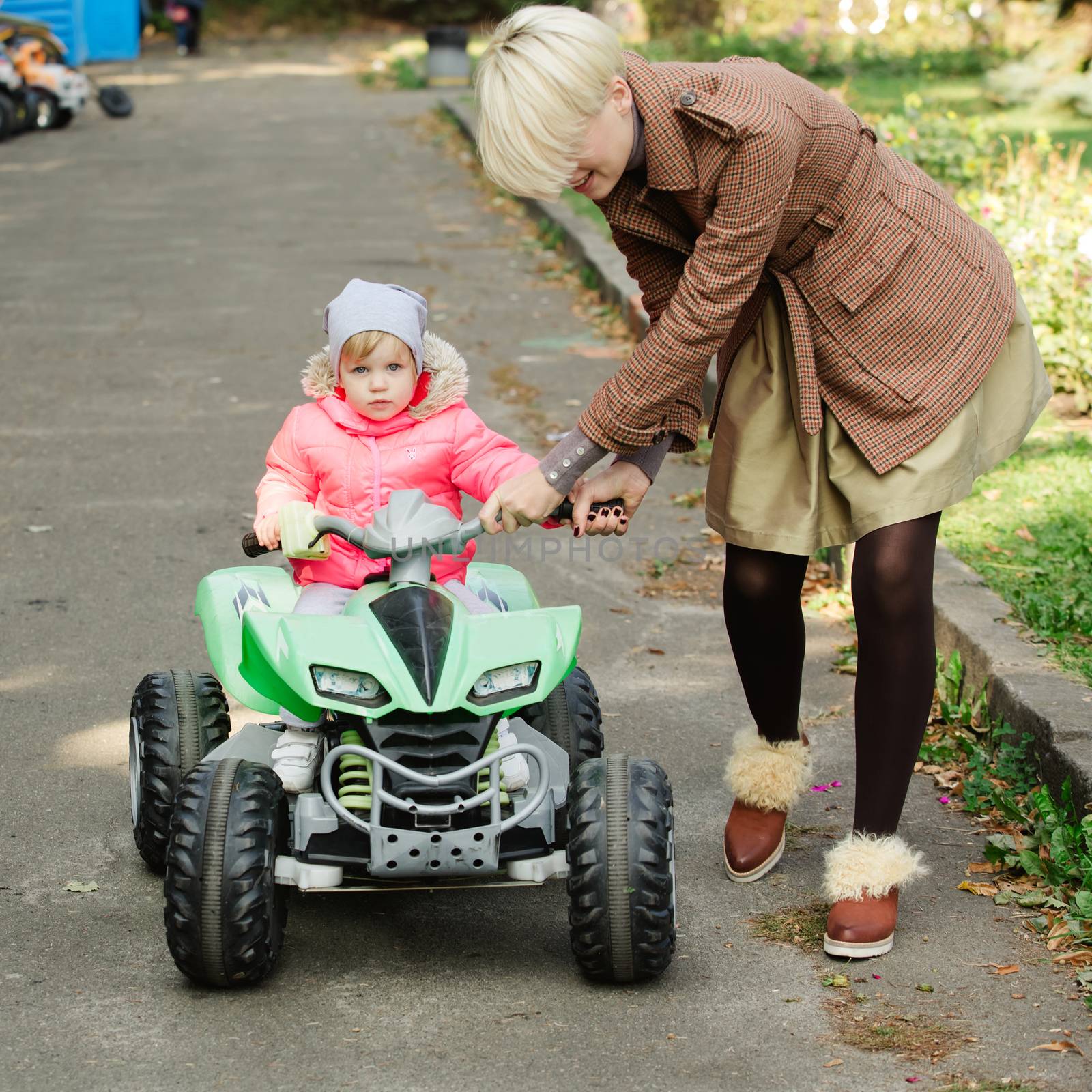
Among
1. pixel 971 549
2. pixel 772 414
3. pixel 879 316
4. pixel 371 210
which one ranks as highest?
pixel 879 316

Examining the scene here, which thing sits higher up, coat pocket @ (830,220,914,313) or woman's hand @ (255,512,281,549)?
coat pocket @ (830,220,914,313)

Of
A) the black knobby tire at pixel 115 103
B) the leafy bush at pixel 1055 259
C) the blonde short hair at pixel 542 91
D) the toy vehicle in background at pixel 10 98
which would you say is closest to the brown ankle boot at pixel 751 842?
the blonde short hair at pixel 542 91

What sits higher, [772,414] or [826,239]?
[826,239]

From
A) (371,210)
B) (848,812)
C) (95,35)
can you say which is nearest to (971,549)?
(848,812)

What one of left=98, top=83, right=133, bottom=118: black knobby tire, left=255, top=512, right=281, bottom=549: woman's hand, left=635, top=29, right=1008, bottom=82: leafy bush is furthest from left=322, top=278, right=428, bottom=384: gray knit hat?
left=98, top=83, right=133, bottom=118: black knobby tire

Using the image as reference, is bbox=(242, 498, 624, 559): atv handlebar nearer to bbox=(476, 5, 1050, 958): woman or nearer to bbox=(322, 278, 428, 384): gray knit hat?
bbox=(476, 5, 1050, 958): woman

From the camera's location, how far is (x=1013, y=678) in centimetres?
377

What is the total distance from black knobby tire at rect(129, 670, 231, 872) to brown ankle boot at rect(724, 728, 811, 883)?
1.12 meters

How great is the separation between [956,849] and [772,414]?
1103mm

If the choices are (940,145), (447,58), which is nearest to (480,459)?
(940,145)

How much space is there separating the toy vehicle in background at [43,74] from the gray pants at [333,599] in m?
13.3

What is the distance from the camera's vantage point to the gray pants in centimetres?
315

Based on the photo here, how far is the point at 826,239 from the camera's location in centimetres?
286

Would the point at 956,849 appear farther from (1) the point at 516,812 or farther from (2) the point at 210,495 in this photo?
(2) the point at 210,495
